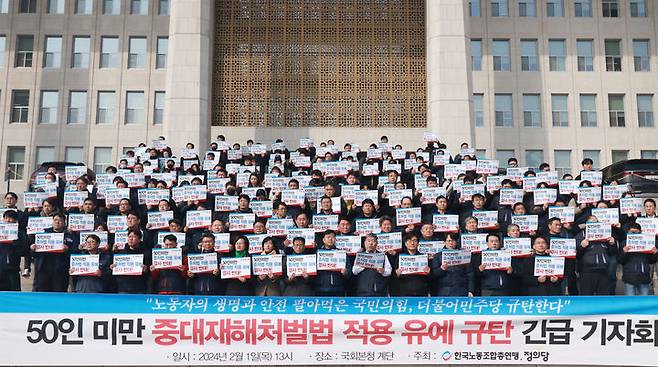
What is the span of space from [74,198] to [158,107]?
71.4 feet

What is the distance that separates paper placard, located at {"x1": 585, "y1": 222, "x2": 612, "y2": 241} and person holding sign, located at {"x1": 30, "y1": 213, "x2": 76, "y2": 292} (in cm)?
799

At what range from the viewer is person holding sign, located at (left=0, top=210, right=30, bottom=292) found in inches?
431

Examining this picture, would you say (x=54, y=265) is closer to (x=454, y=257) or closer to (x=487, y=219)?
(x=454, y=257)

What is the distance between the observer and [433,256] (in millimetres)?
10477

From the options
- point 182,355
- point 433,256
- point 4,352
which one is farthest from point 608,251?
point 4,352

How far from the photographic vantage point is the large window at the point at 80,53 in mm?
34719

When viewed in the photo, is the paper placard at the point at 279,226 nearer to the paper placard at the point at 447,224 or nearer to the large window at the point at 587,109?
the paper placard at the point at 447,224

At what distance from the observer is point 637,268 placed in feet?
35.5

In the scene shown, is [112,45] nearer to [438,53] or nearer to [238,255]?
[438,53]

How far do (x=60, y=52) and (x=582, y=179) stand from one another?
28.1 metres

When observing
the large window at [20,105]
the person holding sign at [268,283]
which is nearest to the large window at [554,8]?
the large window at [20,105]

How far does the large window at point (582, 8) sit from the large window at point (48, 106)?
25502 mm

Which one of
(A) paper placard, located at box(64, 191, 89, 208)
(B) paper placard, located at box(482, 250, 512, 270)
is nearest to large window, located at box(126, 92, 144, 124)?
(A) paper placard, located at box(64, 191, 89, 208)

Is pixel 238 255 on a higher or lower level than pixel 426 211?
lower
